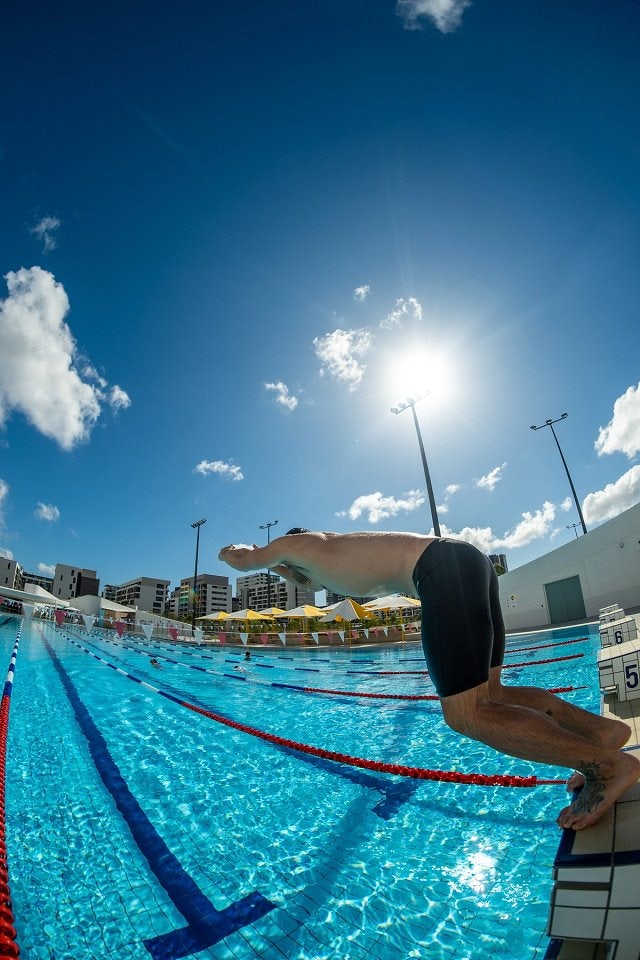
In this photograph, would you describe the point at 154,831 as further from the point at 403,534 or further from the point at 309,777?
the point at 403,534

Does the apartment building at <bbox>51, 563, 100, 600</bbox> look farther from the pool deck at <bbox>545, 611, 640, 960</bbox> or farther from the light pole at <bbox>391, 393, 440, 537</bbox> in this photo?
the pool deck at <bbox>545, 611, 640, 960</bbox>

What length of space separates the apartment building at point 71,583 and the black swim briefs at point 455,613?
114 meters

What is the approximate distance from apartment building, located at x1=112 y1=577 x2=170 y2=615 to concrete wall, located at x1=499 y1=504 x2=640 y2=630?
93.6 metres

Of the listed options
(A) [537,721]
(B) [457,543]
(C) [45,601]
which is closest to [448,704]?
(A) [537,721]

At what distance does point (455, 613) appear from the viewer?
1.80 meters

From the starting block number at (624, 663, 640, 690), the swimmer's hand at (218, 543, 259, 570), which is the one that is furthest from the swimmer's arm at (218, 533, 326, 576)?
the starting block number at (624, 663, 640, 690)

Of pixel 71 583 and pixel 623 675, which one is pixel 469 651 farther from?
pixel 71 583

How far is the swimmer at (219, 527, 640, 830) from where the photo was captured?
63.8 inches

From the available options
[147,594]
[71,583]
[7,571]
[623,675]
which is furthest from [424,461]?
[71,583]

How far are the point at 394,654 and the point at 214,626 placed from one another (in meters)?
29.1

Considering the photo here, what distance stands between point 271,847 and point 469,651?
6.90 feet

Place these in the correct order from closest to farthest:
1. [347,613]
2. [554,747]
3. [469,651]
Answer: [554,747] < [469,651] < [347,613]

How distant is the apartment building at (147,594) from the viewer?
99375 mm

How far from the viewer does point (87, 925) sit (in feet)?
6.59
